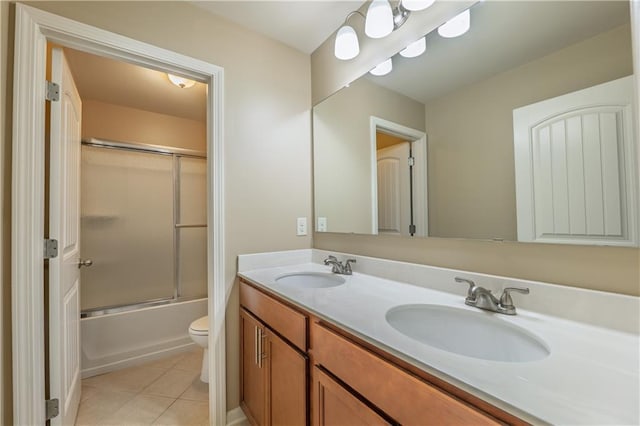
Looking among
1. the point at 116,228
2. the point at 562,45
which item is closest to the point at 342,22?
the point at 562,45

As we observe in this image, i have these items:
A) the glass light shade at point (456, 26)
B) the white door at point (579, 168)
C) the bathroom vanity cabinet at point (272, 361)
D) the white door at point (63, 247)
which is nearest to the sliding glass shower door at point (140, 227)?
the white door at point (63, 247)

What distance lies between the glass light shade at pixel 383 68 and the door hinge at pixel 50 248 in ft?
5.90

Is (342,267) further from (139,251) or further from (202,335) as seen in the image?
(139,251)

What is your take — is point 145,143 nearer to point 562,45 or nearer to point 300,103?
point 300,103

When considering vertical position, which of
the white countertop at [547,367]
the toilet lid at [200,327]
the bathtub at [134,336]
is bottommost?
the bathtub at [134,336]

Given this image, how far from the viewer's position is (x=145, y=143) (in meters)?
2.75

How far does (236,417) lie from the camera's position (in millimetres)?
1505

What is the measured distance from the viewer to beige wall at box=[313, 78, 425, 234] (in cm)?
145

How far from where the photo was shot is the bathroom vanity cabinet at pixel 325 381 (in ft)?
1.81

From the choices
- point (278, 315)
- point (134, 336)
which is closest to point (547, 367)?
point (278, 315)

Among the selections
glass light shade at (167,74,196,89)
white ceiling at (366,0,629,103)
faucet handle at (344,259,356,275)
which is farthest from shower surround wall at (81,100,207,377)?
white ceiling at (366,0,629,103)

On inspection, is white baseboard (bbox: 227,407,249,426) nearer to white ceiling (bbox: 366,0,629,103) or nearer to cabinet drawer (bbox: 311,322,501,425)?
cabinet drawer (bbox: 311,322,501,425)

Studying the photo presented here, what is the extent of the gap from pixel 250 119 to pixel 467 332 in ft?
5.11

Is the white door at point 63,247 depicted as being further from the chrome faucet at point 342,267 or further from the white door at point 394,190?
the white door at point 394,190
